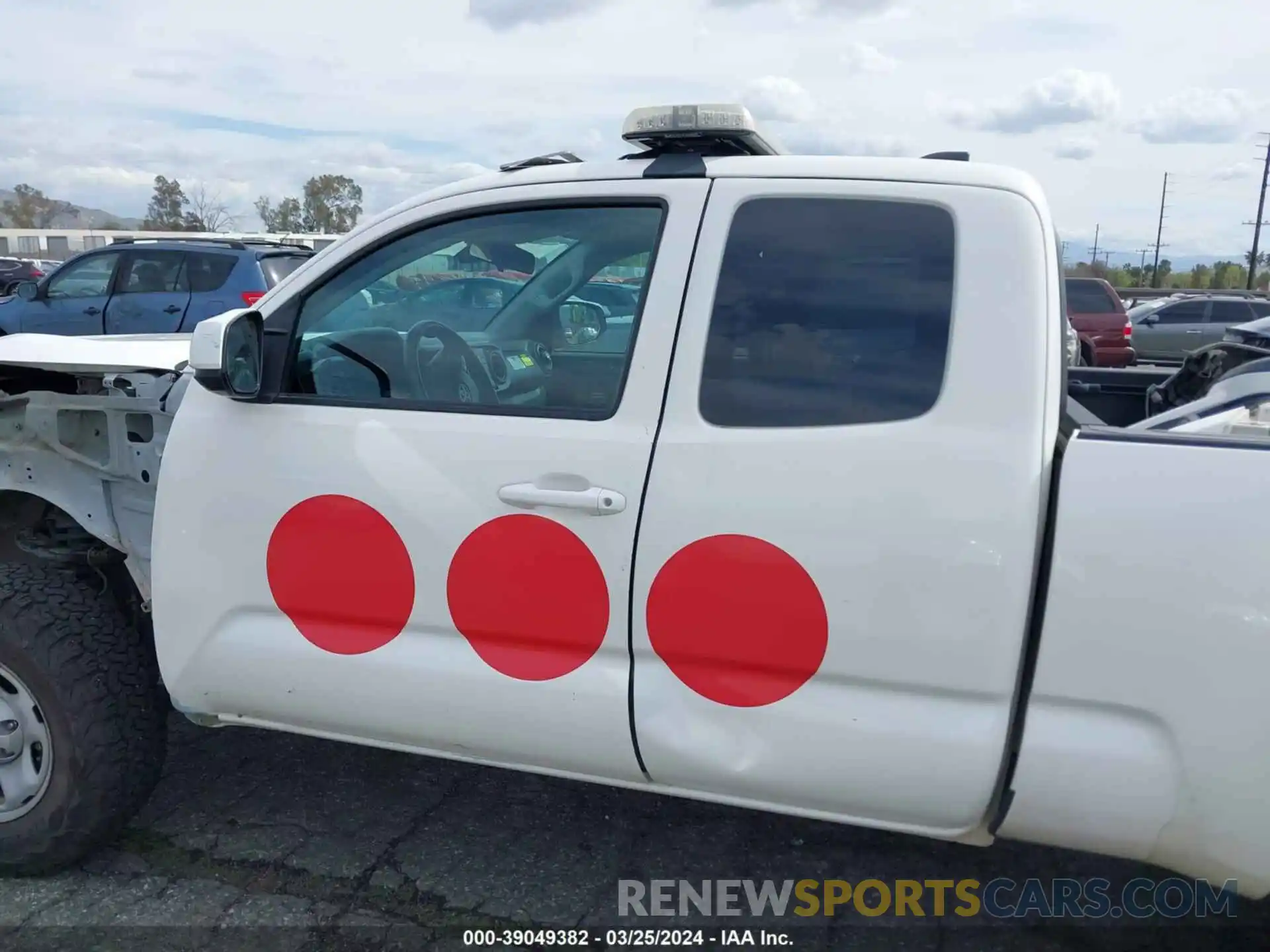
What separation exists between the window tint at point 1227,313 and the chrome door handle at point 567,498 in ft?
65.5

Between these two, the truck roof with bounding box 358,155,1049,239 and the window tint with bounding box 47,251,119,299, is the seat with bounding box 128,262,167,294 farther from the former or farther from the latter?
the truck roof with bounding box 358,155,1049,239

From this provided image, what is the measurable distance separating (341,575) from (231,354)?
569mm

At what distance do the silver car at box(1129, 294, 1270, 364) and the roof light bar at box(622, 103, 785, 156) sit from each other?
18505 millimetres

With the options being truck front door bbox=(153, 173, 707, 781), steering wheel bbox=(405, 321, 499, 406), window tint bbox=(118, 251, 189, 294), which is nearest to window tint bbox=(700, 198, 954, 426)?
truck front door bbox=(153, 173, 707, 781)

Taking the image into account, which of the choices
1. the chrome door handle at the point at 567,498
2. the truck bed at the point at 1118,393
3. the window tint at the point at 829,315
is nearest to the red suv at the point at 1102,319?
the truck bed at the point at 1118,393

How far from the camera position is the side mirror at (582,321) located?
2.39 metres

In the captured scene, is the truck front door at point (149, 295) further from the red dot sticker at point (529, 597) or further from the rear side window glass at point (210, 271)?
the red dot sticker at point (529, 597)

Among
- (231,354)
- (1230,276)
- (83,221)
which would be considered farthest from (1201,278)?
(83,221)

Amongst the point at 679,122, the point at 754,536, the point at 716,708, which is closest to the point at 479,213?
the point at 679,122

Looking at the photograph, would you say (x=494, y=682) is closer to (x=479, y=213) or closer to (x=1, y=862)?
(x=479, y=213)

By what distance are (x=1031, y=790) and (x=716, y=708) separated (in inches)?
25.2

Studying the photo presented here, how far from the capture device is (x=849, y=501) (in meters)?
1.99

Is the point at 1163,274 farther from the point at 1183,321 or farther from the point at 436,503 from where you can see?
the point at 436,503

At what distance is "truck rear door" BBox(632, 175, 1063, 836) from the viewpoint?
6.39ft
